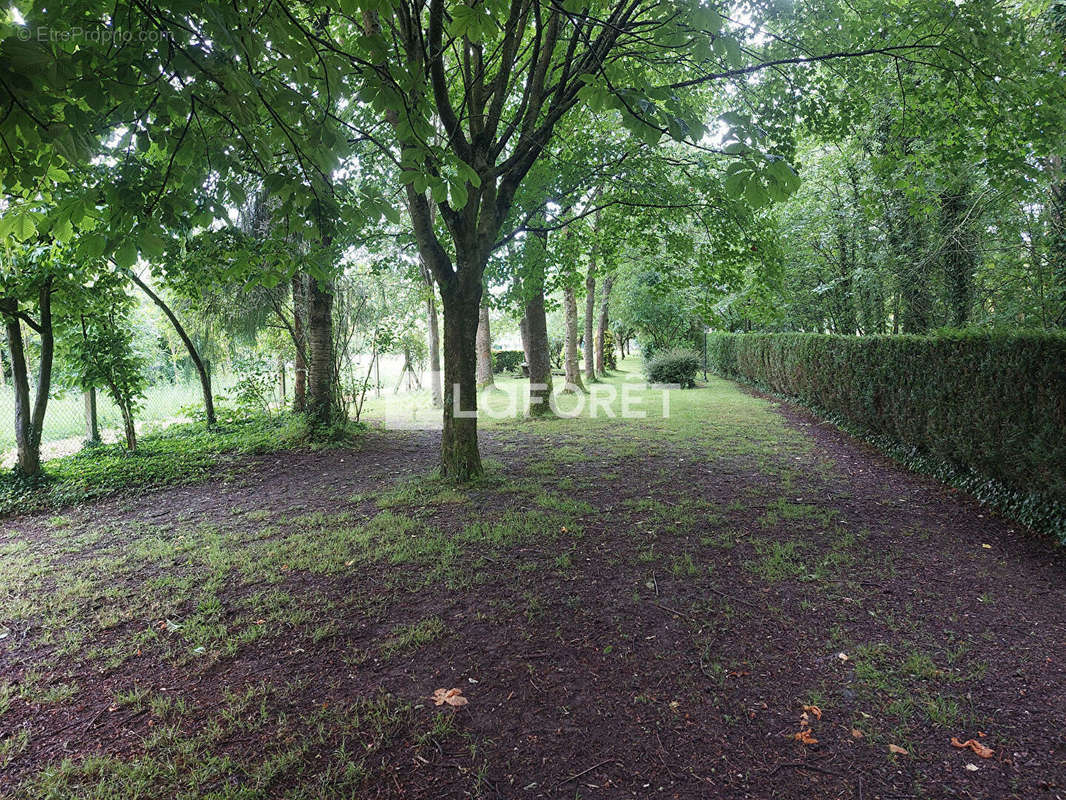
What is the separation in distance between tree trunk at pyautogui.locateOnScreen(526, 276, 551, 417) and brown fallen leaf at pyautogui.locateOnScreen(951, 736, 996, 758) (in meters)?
9.65

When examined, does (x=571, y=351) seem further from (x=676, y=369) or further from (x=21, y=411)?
(x=21, y=411)

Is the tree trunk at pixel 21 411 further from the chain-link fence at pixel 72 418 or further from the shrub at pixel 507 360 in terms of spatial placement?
the shrub at pixel 507 360

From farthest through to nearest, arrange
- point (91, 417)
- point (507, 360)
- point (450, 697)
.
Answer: point (507, 360), point (91, 417), point (450, 697)

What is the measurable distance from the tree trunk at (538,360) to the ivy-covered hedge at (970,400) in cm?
563

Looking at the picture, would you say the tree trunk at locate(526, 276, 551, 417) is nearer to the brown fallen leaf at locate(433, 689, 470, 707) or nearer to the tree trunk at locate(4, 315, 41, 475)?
the tree trunk at locate(4, 315, 41, 475)

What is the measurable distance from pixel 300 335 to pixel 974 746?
11161 mm

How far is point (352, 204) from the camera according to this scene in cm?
320

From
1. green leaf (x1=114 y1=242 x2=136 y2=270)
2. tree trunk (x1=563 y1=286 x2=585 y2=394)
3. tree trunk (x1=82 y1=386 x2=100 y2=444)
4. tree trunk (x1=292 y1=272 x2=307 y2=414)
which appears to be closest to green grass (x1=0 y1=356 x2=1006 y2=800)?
green leaf (x1=114 y1=242 x2=136 y2=270)

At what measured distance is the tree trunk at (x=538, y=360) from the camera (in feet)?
37.8

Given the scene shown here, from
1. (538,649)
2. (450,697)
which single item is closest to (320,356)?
(538,649)

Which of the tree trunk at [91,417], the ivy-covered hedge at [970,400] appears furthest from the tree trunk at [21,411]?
the ivy-covered hedge at [970,400]

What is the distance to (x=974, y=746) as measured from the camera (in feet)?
7.31

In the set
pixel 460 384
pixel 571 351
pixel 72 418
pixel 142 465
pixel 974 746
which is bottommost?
pixel 974 746

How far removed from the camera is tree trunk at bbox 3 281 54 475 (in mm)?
6465
